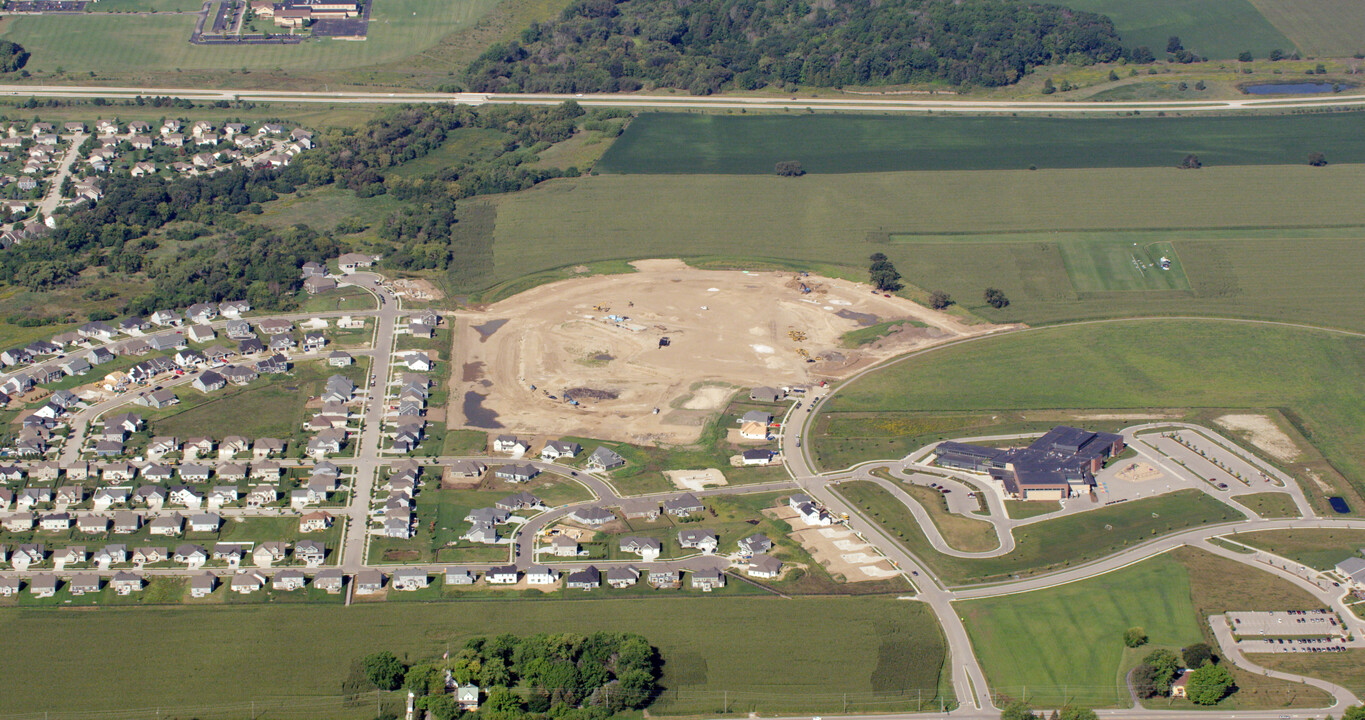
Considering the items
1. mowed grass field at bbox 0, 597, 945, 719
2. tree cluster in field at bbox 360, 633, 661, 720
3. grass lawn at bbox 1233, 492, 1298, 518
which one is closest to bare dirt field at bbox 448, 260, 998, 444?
mowed grass field at bbox 0, 597, 945, 719

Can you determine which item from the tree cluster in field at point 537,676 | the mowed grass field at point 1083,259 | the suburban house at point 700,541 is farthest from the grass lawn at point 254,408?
the suburban house at point 700,541

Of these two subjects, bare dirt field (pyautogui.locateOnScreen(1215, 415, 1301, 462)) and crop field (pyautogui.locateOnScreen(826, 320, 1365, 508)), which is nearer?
bare dirt field (pyautogui.locateOnScreen(1215, 415, 1301, 462))

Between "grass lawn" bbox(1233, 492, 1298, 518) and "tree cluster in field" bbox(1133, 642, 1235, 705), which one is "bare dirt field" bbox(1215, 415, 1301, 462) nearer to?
"grass lawn" bbox(1233, 492, 1298, 518)

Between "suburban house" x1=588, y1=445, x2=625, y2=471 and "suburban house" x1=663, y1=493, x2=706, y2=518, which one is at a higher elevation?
"suburban house" x1=588, y1=445, x2=625, y2=471

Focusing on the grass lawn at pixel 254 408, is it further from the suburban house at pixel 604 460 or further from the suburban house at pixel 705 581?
the suburban house at pixel 705 581

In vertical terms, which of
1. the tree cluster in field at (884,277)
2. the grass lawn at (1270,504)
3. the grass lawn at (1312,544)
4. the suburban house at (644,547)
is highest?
the tree cluster in field at (884,277)

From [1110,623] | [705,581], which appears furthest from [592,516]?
[1110,623]
